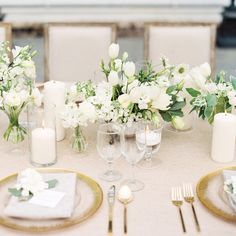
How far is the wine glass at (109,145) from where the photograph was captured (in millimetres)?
1462

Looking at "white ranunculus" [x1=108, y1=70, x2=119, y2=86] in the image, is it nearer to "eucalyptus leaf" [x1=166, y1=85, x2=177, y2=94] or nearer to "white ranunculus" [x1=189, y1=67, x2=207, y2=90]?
"eucalyptus leaf" [x1=166, y1=85, x2=177, y2=94]

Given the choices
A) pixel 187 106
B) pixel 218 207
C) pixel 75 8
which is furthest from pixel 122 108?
pixel 75 8

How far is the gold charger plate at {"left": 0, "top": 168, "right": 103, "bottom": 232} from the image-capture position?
4.12 ft

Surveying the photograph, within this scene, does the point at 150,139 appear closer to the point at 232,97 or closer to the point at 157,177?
the point at 157,177

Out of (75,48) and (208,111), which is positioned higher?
(75,48)

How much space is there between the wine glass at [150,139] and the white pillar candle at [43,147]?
0.88ft

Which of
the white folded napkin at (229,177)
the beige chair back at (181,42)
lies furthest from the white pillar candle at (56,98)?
the beige chair back at (181,42)

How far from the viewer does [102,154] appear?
1.50 metres

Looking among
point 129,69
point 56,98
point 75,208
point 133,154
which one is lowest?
point 75,208

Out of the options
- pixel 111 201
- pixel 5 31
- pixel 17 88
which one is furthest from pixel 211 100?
pixel 5 31

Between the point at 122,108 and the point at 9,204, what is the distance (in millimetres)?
499

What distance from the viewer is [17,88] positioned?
170 cm

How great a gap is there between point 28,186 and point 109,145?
257 millimetres

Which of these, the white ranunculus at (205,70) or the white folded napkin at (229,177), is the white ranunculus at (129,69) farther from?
the white folded napkin at (229,177)
